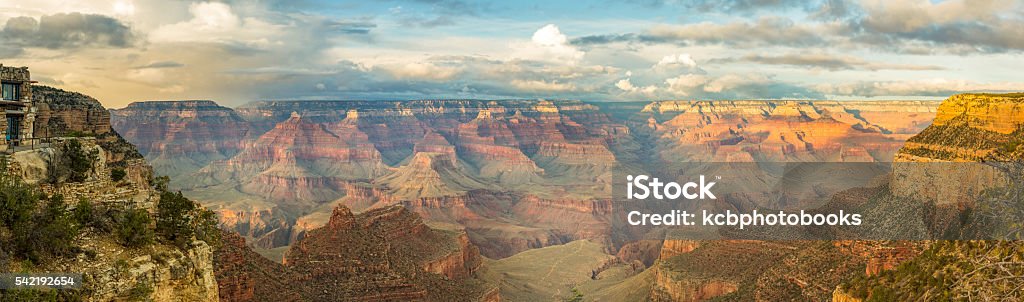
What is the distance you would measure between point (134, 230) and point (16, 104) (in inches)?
305

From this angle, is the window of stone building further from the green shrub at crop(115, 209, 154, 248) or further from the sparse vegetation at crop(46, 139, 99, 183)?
the green shrub at crop(115, 209, 154, 248)

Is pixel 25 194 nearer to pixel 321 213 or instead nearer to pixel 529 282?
pixel 529 282

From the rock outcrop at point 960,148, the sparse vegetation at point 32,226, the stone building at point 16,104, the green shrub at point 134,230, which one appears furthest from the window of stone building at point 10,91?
the rock outcrop at point 960,148

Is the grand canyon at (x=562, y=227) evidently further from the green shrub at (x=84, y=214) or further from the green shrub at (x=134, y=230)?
the green shrub at (x=84, y=214)

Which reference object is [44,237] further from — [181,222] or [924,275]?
[924,275]

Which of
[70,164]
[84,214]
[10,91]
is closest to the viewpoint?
[84,214]

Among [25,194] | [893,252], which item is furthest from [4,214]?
[893,252]

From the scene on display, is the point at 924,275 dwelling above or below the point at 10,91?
below

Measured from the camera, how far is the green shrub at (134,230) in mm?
18406

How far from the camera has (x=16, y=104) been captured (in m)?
22.9

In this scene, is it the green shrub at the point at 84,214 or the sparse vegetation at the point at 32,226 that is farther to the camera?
the green shrub at the point at 84,214

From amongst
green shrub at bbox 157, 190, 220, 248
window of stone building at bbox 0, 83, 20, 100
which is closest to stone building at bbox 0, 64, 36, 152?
window of stone building at bbox 0, 83, 20, 100

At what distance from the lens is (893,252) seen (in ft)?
122

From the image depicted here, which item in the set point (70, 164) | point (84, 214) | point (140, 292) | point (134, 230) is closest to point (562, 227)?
point (70, 164)
